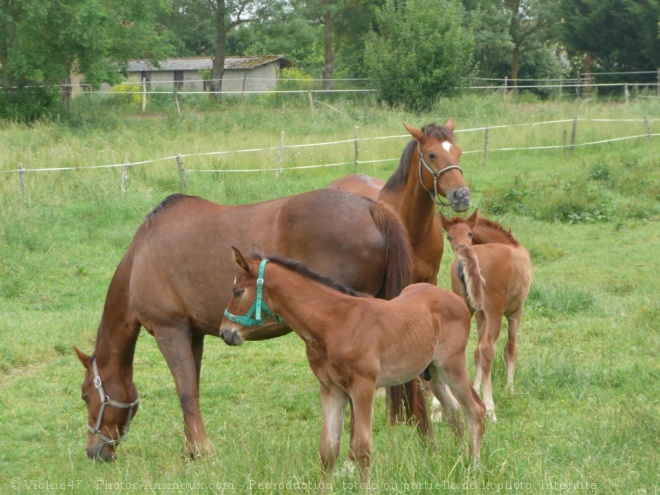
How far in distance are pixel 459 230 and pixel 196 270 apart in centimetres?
204

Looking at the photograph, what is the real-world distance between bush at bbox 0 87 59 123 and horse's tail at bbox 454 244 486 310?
21.7 metres

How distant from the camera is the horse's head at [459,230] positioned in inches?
246

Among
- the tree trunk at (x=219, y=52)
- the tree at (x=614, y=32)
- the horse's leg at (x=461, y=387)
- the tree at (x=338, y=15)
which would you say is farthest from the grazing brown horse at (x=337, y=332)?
the tree at (x=614, y=32)

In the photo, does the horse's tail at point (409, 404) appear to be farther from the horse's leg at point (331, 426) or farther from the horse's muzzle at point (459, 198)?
the horse's muzzle at point (459, 198)

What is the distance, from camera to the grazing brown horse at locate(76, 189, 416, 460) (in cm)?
537

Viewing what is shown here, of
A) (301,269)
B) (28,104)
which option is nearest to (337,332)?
(301,269)

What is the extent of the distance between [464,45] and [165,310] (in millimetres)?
27075

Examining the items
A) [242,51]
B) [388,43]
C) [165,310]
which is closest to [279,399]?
[165,310]

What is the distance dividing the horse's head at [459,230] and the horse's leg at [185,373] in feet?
6.72

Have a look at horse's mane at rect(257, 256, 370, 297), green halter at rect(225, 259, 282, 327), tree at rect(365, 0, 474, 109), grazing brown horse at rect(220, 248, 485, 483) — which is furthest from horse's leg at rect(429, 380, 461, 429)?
tree at rect(365, 0, 474, 109)

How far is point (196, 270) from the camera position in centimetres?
→ 557

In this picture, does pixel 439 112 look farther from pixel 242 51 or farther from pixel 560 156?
pixel 242 51

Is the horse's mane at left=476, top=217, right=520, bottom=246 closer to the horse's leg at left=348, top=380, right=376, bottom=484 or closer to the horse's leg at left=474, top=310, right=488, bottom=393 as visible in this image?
the horse's leg at left=474, top=310, right=488, bottom=393

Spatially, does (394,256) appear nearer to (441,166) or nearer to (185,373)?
(185,373)
